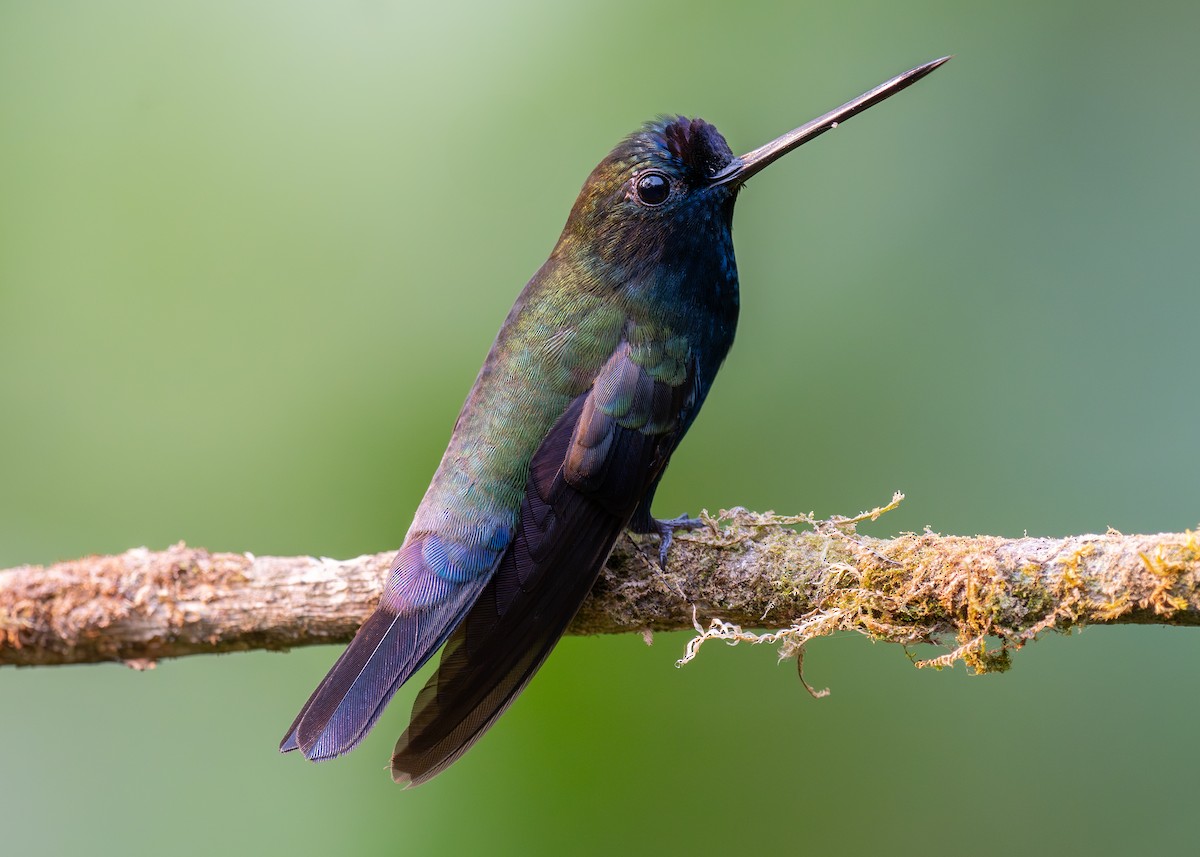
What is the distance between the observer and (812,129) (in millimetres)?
2896

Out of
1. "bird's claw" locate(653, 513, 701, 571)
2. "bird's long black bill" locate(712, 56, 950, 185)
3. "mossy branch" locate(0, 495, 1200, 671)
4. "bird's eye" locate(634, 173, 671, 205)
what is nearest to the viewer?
"mossy branch" locate(0, 495, 1200, 671)

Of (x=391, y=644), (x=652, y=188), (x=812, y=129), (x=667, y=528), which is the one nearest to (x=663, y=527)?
(x=667, y=528)

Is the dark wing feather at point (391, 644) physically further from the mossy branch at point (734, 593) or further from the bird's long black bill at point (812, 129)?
the bird's long black bill at point (812, 129)

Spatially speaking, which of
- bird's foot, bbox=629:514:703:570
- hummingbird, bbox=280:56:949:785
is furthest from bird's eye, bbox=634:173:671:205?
bird's foot, bbox=629:514:703:570

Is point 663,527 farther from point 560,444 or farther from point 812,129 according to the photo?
point 812,129

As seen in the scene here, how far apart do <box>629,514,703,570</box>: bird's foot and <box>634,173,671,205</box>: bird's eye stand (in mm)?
911

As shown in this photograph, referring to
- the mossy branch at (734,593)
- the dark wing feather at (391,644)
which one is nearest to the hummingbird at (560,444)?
Result: the dark wing feather at (391,644)

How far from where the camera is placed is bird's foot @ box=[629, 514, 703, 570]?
2.69 m

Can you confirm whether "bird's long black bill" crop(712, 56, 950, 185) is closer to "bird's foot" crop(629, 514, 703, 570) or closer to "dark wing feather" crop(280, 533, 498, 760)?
"bird's foot" crop(629, 514, 703, 570)

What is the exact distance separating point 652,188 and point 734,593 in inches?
47.5

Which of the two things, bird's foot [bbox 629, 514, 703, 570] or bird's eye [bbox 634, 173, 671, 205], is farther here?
bird's eye [bbox 634, 173, 671, 205]

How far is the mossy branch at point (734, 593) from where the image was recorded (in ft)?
6.33

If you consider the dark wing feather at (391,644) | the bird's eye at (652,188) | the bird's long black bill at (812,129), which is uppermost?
the bird's long black bill at (812,129)

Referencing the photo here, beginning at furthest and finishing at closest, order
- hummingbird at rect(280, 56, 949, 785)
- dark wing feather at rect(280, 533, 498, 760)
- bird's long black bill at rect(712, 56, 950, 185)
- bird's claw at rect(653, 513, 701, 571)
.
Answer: bird's long black bill at rect(712, 56, 950, 185) → bird's claw at rect(653, 513, 701, 571) → hummingbird at rect(280, 56, 949, 785) → dark wing feather at rect(280, 533, 498, 760)
